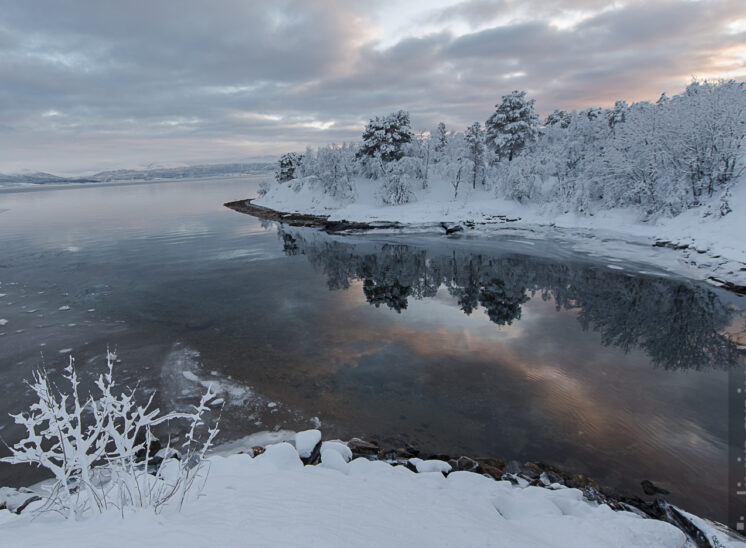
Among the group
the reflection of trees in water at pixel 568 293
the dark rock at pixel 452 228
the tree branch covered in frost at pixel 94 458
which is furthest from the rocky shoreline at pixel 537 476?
the dark rock at pixel 452 228

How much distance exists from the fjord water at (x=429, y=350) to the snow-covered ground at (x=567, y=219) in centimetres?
371

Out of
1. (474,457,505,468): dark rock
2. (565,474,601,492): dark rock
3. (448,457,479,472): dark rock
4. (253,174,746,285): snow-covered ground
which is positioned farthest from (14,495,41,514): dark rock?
(253,174,746,285): snow-covered ground

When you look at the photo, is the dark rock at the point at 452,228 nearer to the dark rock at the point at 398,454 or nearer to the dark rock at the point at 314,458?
the dark rock at the point at 398,454

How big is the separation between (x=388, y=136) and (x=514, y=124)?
1619 cm

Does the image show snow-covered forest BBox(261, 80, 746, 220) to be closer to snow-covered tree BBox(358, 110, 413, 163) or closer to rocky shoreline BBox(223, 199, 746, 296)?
snow-covered tree BBox(358, 110, 413, 163)

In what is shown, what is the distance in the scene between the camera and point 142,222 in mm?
41062

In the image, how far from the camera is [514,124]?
153 feet

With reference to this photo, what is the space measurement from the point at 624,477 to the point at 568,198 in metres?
33.5

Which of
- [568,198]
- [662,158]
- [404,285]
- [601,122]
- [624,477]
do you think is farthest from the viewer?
[601,122]

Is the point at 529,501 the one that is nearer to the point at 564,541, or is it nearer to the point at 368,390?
the point at 564,541

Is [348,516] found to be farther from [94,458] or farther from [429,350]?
[429,350]

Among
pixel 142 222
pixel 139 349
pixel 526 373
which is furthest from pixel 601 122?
pixel 142 222

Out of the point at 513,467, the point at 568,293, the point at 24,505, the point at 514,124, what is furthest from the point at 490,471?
the point at 514,124

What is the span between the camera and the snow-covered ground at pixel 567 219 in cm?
1933
